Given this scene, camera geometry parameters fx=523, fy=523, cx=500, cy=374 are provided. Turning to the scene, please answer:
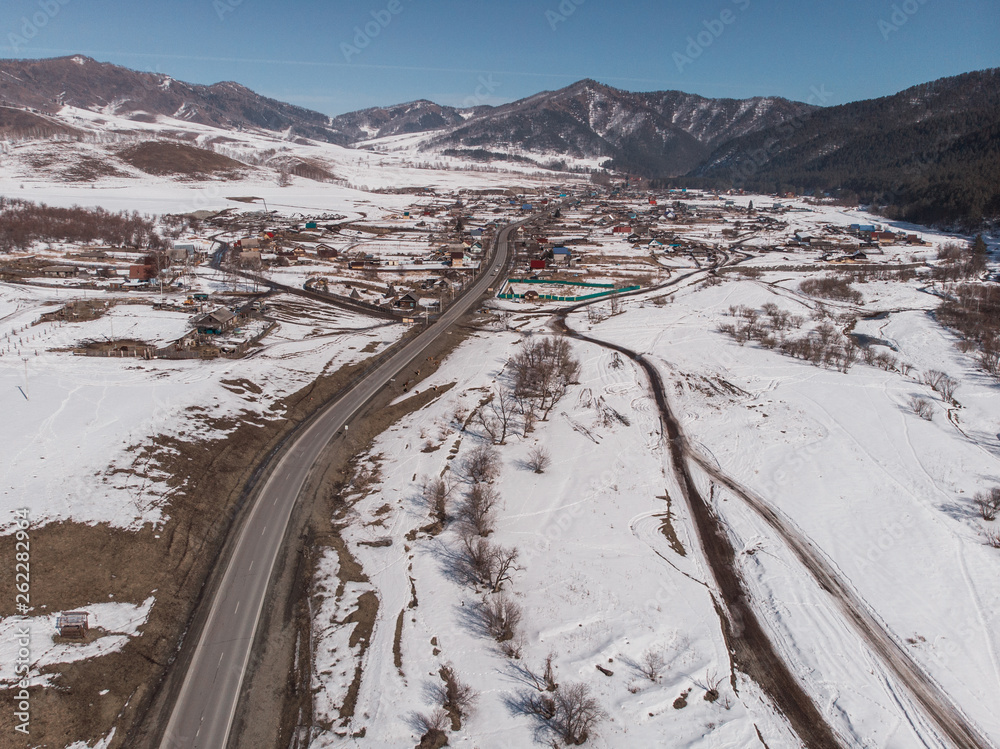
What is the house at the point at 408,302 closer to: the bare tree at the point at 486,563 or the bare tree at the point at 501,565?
the bare tree at the point at 486,563

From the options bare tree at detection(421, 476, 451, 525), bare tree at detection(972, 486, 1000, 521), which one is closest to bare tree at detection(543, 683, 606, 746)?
bare tree at detection(421, 476, 451, 525)

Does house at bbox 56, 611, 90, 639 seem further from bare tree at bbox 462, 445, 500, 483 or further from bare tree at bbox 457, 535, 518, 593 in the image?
bare tree at bbox 462, 445, 500, 483

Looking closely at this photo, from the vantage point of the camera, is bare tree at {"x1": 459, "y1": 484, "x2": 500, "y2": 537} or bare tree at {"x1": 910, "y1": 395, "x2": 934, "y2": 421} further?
bare tree at {"x1": 910, "y1": 395, "x2": 934, "y2": 421}

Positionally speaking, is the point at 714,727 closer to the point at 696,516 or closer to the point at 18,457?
the point at 696,516

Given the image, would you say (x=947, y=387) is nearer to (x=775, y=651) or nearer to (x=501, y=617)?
(x=775, y=651)

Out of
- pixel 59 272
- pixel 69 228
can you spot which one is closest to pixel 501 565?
pixel 59 272

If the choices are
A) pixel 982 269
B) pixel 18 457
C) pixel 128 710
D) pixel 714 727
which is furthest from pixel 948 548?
pixel 982 269

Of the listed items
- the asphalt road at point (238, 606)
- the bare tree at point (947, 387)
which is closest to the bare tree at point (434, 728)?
the asphalt road at point (238, 606)
